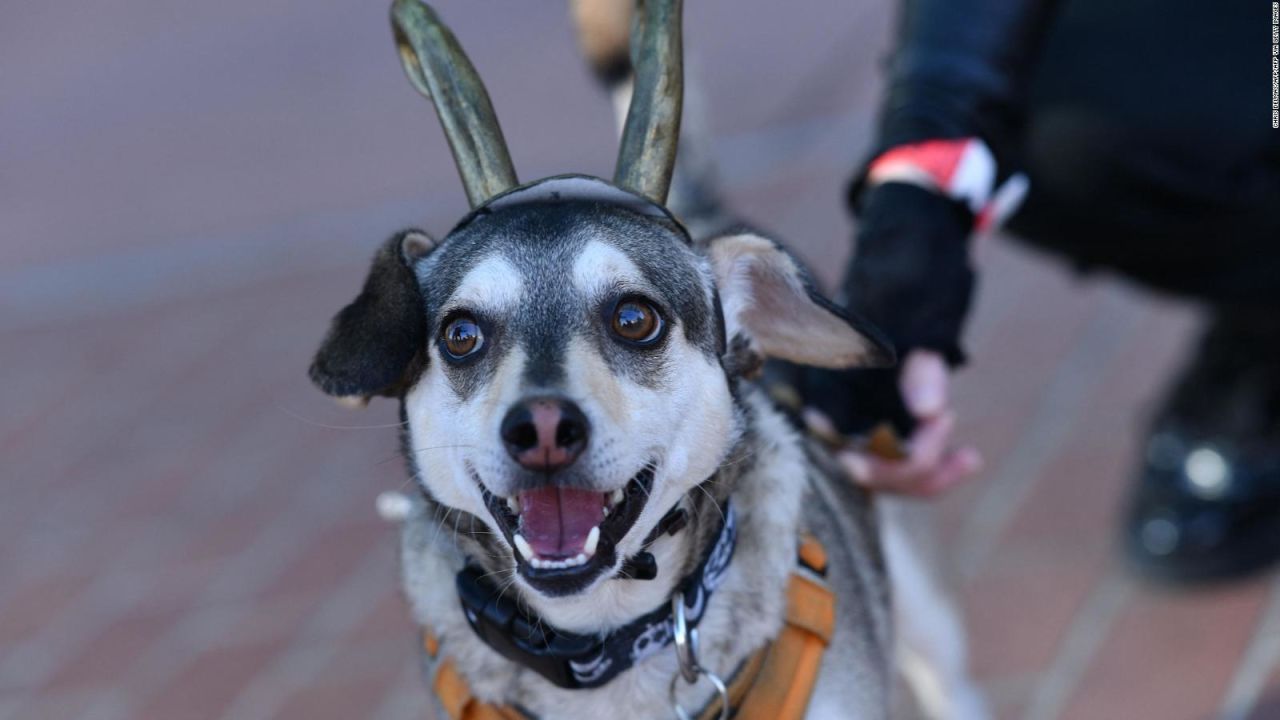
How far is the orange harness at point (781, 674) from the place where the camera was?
7.86 ft

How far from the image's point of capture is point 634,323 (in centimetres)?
229

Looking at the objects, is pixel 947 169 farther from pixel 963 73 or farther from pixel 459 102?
pixel 459 102

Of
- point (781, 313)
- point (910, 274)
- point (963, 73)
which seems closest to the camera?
point (781, 313)

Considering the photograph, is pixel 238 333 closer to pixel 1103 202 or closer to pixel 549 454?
pixel 1103 202

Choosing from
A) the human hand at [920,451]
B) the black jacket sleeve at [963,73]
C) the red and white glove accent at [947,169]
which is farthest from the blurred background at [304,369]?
the black jacket sleeve at [963,73]

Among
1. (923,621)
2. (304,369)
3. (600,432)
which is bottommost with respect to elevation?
(304,369)

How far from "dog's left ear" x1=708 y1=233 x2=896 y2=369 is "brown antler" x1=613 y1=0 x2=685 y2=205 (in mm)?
251

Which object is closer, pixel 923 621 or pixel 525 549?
pixel 525 549

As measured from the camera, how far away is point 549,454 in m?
2.08

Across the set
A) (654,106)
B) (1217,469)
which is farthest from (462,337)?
(1217,469)

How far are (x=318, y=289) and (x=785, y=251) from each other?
15.4ft

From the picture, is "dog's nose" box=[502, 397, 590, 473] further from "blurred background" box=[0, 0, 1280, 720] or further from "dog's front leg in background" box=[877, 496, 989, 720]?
"dog's front leg in background" box=[877, 496, 989, 720]

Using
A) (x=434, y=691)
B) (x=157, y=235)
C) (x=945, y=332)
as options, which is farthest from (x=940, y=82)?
(x=157, y=235)

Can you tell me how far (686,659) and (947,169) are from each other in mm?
1283
